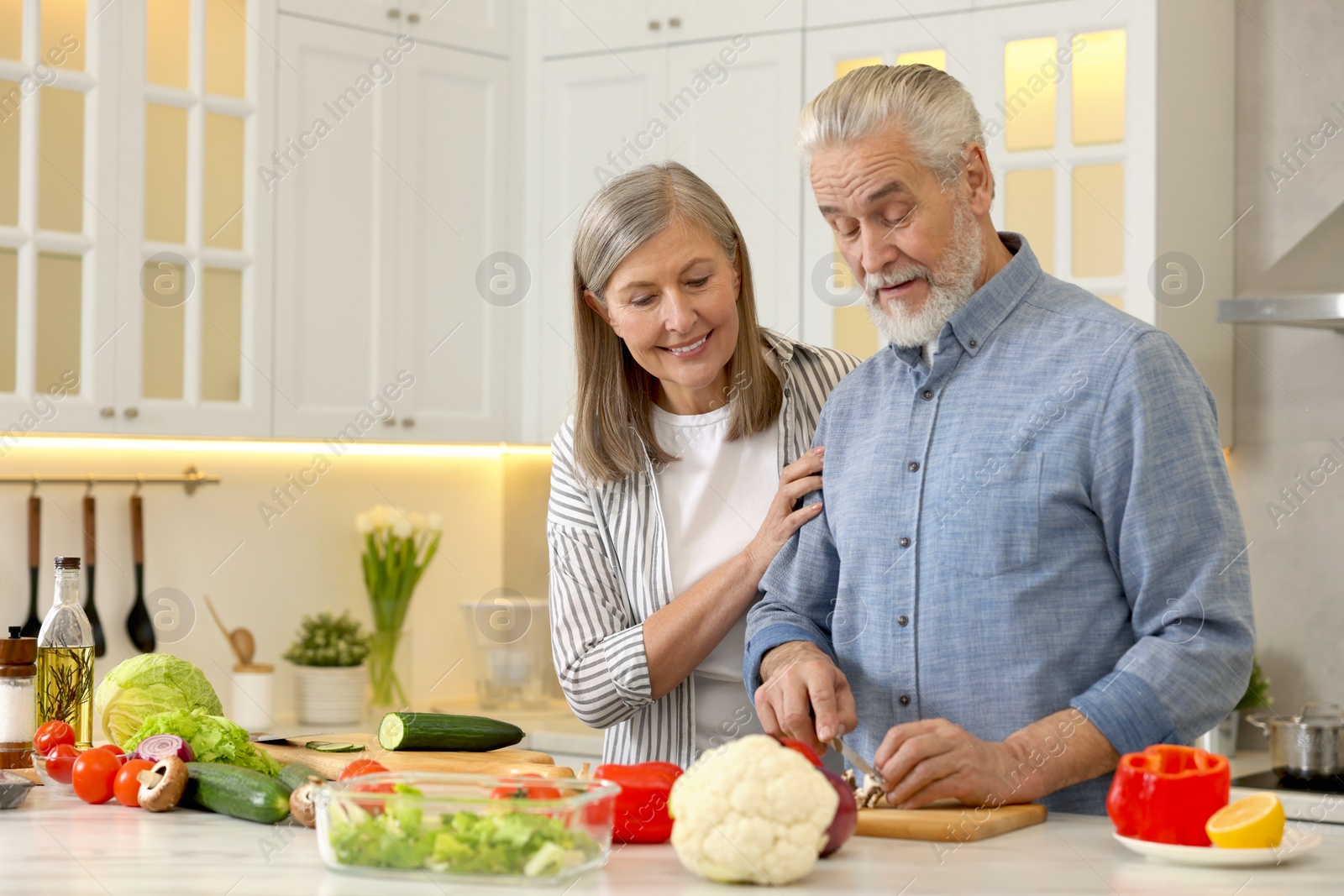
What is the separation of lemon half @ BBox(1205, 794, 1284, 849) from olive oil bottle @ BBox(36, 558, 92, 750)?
123cm

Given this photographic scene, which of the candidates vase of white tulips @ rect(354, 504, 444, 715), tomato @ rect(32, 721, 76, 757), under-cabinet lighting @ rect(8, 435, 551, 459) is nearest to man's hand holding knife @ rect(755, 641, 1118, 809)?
tomato @ rect(32, 721, 76, 757)

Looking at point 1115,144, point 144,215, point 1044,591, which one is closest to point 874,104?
point 1044,591

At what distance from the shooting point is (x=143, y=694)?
68.0 inches

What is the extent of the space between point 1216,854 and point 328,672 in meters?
2.61

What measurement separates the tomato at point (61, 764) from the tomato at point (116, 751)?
3 cm

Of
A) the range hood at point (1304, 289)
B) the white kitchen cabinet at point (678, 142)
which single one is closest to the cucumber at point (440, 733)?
the white kitchen cabinet at point (678, 142)

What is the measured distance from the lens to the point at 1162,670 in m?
1.36

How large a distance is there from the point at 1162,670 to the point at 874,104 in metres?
0.63

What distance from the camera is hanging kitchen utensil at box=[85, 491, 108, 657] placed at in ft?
10.4

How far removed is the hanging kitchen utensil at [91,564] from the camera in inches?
125

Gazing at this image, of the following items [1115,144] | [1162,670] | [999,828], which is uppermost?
[1115,144]

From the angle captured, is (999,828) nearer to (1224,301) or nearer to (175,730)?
(175,730)

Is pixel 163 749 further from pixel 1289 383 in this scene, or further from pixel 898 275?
pixel 1289 383

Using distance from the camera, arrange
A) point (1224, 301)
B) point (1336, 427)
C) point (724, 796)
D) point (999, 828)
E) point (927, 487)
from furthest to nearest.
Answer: point (1336, 427) < point (1224, 301) < point (927, 487) < point (999, 828) < point (724, 796)
